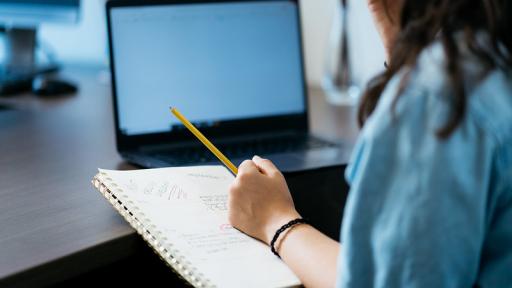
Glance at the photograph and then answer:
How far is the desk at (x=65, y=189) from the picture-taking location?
0.70 m

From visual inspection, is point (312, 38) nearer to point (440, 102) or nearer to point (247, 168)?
point (247, 168)

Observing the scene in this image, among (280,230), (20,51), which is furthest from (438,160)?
(20,51)

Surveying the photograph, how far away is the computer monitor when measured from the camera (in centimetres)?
162

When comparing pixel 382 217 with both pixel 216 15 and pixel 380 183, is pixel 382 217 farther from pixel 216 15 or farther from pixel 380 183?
pixel 216 15

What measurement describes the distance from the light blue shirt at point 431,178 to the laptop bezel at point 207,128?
0.56m

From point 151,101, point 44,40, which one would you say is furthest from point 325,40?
point 44,40

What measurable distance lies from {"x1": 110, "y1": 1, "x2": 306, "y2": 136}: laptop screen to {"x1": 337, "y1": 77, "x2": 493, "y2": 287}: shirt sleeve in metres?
0.57

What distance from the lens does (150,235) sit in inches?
29.3

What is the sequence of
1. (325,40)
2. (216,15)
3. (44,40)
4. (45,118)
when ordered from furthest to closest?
(44,40)
(325,40)
(45,118)
(216,15)

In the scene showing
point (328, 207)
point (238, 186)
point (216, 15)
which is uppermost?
point (216, 15)

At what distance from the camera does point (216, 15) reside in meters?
1.19

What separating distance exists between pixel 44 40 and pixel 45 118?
758mm

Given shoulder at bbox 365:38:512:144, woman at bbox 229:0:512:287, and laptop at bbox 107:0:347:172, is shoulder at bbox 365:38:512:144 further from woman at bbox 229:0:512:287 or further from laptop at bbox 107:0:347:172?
laptop at bbox 107:0:347:172

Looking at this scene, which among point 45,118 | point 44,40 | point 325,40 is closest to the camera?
point 45,118
